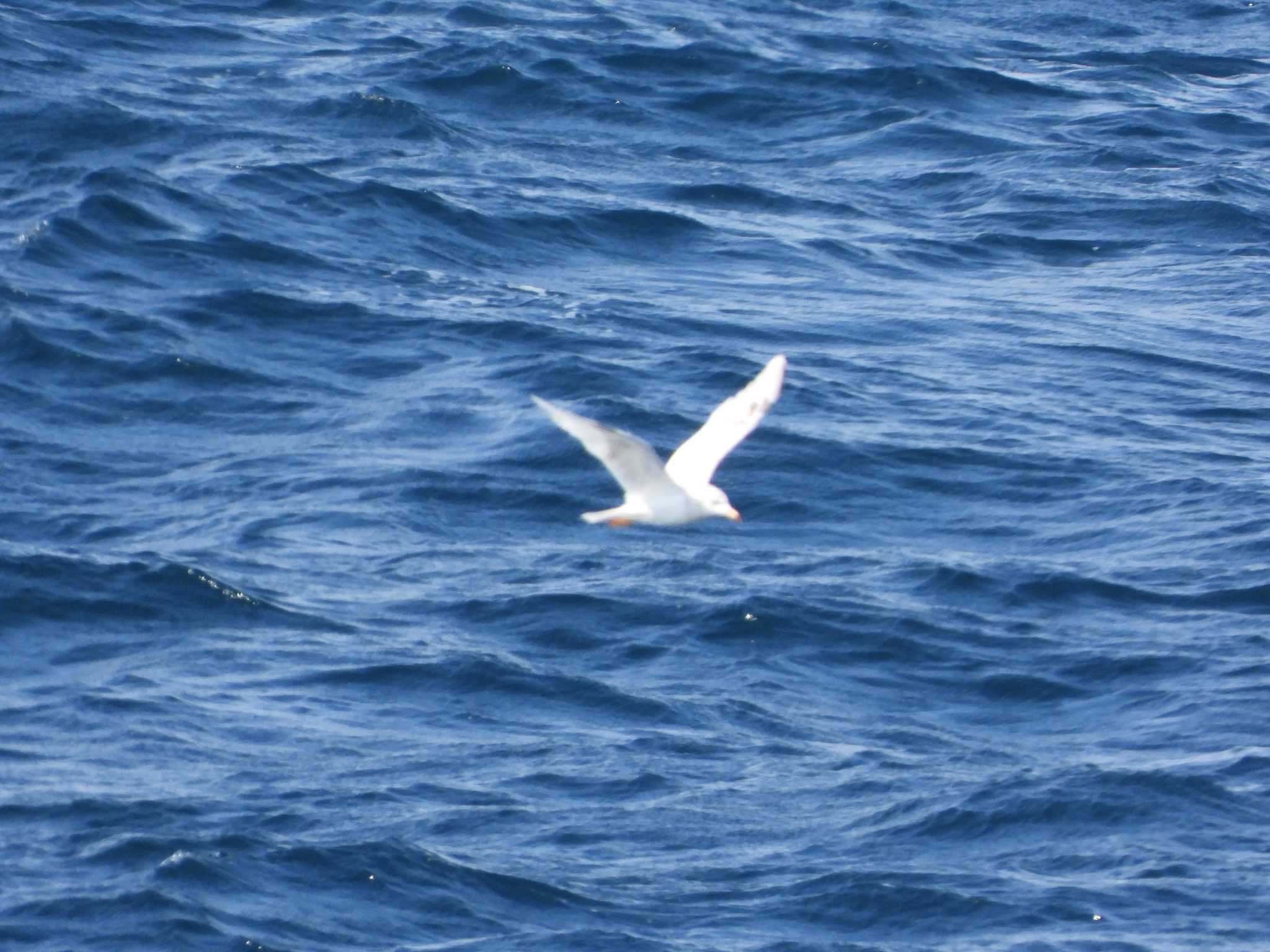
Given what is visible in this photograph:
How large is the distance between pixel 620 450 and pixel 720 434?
198 cm

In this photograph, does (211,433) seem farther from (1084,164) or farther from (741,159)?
(1084,164)

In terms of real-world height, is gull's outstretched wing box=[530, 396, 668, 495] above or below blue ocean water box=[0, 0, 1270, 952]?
above

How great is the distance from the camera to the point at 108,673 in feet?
72.4

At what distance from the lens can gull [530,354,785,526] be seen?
1638 centimetres

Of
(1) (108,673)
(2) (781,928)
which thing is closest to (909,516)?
(2) (781,928)

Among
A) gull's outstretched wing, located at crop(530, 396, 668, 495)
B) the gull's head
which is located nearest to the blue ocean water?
the gull's head

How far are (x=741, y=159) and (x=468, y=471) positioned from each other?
10018 mm

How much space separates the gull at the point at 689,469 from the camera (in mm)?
16375

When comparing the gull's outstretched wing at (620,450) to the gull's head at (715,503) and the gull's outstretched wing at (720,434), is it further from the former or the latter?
the gull's head at (715,503)

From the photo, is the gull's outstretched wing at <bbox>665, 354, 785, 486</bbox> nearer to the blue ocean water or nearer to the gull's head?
the gull's head

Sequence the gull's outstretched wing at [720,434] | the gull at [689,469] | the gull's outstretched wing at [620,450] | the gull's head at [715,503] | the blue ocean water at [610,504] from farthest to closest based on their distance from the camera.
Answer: the blue ocean water at [610,504] → the gull's head at [715,503] → the gull's outstretched wing at [720,434] → the gull at [689,469] → the gull's outstretched wing at [620,450]

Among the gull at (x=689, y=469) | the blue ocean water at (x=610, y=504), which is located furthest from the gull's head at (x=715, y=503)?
the blue ocean water at (x=610, y=504)

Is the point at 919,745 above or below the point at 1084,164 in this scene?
below

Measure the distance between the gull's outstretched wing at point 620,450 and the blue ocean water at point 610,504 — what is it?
14.5ft
